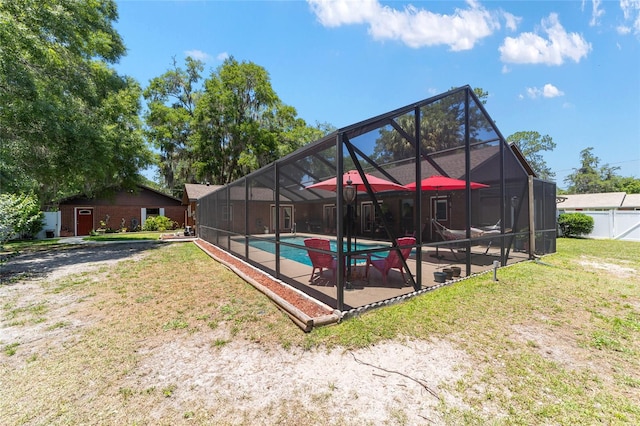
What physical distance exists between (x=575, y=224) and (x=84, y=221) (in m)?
31.6

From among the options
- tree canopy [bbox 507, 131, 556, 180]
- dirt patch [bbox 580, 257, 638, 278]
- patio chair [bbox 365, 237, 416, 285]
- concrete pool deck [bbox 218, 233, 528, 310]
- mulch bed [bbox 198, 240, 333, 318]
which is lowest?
mulch bed [bbox 198, 240, 333, 318]

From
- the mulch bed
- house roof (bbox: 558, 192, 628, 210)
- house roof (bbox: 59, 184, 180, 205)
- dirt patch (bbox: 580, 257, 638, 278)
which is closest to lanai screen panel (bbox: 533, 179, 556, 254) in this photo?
dirt patch (bbox: 580, 257, 638, 278)

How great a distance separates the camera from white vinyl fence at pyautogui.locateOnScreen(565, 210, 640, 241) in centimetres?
1353

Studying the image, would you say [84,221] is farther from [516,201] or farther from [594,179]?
[594,179]

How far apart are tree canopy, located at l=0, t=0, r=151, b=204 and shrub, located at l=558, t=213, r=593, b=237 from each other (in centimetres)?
2228

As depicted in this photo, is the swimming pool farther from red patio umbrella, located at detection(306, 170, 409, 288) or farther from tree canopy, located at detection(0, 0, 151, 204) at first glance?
tree canopy, located at detection(0, 0, 151, 204)

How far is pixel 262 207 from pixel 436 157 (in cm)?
433

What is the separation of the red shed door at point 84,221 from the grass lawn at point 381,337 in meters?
18.9

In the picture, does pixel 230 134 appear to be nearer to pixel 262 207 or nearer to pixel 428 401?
pixel 262 207

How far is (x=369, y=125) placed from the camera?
4.44m

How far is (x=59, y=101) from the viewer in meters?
10.7

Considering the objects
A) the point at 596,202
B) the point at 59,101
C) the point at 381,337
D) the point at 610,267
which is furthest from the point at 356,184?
the point at 596,202

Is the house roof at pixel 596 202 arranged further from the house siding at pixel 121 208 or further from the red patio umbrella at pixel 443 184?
the house siding at pixel 121 208

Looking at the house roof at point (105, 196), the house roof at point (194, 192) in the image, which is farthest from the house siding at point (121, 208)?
the house roof at point (194, 192)
